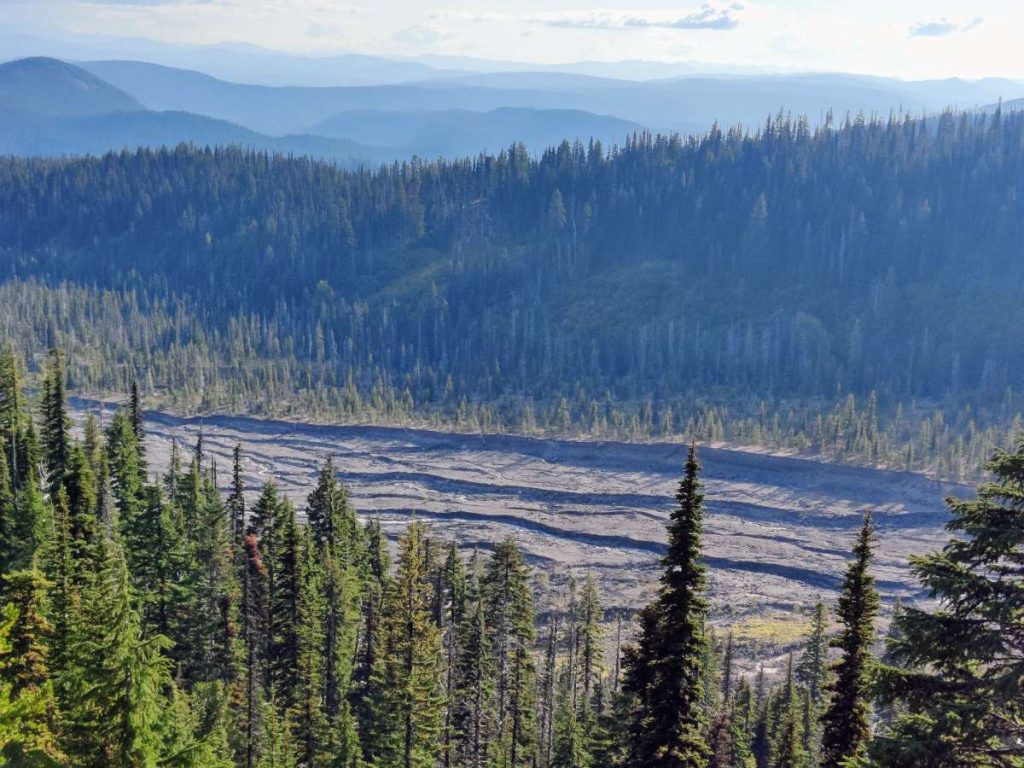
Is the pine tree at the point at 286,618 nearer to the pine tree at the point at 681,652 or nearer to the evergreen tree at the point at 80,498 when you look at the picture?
the evergreen tree at the point at 80,498

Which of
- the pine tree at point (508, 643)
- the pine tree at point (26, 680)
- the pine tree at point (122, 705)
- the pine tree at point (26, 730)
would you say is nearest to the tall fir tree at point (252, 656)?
the pine tree at point (508, 643)

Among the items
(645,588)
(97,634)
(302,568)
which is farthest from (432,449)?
(97,634)

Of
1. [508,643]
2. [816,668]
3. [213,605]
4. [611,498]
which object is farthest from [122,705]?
[611,498]

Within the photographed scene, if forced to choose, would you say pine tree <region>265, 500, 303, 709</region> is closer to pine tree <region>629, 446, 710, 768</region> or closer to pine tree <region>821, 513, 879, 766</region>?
pine tree <region>629, 446, 710, 768</region>

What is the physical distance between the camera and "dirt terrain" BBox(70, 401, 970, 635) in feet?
376

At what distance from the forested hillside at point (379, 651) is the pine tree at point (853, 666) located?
0.22ft

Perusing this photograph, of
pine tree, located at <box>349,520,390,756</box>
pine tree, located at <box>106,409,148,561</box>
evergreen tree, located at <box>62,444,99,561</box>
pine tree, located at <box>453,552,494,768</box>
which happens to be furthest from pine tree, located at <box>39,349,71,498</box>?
pine tree, located at <box>453,552,494,768</box>

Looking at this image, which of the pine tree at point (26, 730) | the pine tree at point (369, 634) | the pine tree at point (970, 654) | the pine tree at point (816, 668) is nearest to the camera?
the pine tree at point (970, 654)

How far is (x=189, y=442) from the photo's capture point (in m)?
167

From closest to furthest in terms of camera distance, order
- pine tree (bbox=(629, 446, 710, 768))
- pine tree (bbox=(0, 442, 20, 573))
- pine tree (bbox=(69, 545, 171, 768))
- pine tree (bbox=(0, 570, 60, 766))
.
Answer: pine tree (bbox=(69, 545, 171, 768))
pine tree (bbox=(0, 570, 60, 766))
pine tree (bbox=(629, 446, 710, 768))
pine tree (bbox=(0, 442, 20, 573))

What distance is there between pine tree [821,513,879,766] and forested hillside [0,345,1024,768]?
66mm

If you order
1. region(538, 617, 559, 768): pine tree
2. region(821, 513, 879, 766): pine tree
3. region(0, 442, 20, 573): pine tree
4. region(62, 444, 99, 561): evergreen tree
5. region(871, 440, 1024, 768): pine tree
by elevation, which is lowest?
region(538, 617, 559, 768): pine tree

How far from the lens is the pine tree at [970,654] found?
1670 centimetres

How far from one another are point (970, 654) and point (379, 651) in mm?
42163
